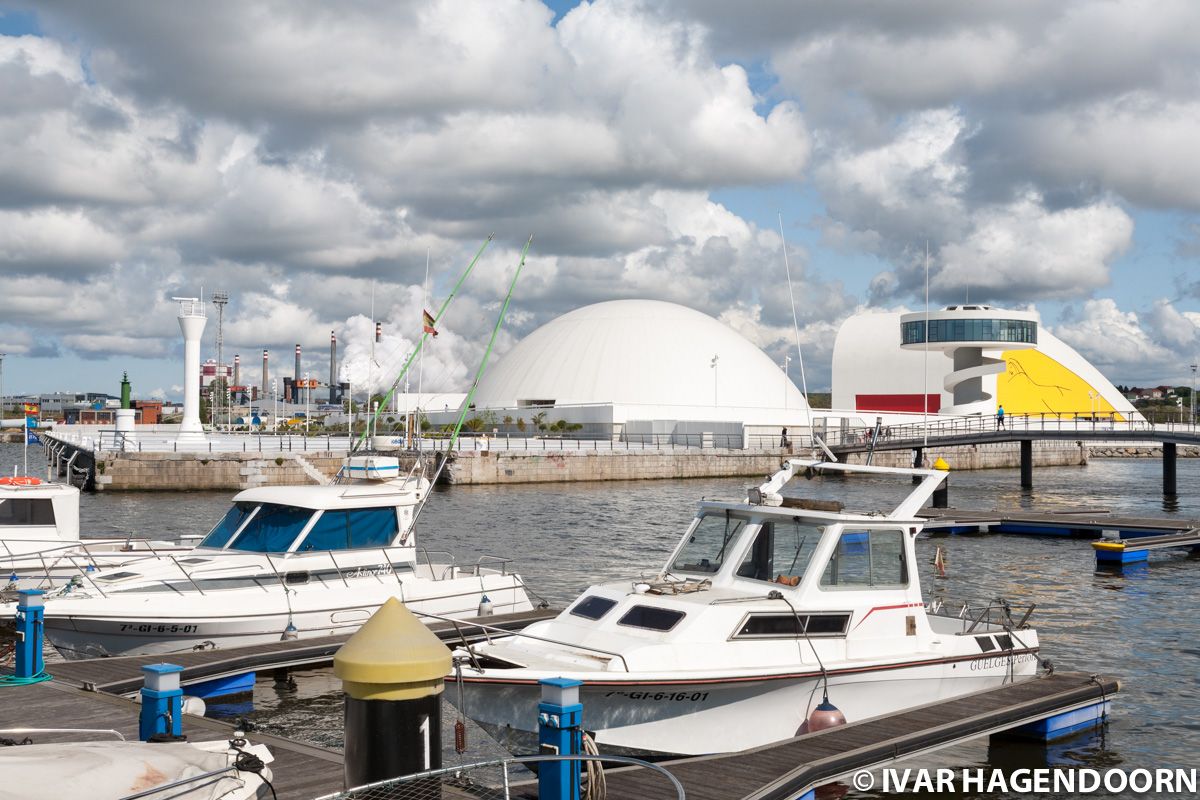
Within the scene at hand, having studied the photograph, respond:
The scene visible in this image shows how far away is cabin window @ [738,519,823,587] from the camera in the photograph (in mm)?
13750

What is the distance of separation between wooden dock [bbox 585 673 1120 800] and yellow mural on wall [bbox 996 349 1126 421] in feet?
432

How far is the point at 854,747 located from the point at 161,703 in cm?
703

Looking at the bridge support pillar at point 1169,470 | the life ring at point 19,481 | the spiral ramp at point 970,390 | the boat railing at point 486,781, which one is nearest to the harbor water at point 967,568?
the bridge support pillar at point 1169,470

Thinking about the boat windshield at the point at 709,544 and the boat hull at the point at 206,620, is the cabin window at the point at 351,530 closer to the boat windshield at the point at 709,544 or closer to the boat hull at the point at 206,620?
the boat hull at the point at 206,620

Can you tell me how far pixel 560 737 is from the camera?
30.6ft

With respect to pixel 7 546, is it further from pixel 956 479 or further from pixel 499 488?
pixel 956 479

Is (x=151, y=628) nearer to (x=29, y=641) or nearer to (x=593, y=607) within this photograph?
(x=29, y=641)

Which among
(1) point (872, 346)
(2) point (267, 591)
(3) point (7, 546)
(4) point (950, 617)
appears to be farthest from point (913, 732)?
(1) point (872, 346)

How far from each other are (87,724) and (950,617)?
11.6 m

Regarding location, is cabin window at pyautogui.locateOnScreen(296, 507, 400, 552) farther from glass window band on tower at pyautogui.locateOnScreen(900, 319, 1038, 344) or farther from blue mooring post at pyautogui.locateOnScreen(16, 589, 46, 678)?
glass window band on tower at pyautogui.locateOnScreen(900, 319, 1038, 344)

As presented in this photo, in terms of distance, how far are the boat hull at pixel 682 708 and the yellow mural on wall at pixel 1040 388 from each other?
133700 mm

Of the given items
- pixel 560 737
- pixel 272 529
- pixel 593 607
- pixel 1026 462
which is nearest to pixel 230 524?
pixel 272 529

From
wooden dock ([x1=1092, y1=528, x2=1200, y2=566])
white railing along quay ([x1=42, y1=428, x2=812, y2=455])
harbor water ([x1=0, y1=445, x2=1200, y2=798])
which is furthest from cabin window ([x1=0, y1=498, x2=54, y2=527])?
wooden dock ([x1=1092, y1=528, x2=1200, y2=566])

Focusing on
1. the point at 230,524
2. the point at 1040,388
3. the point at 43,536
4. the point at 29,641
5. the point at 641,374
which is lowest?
the point at 29,641
